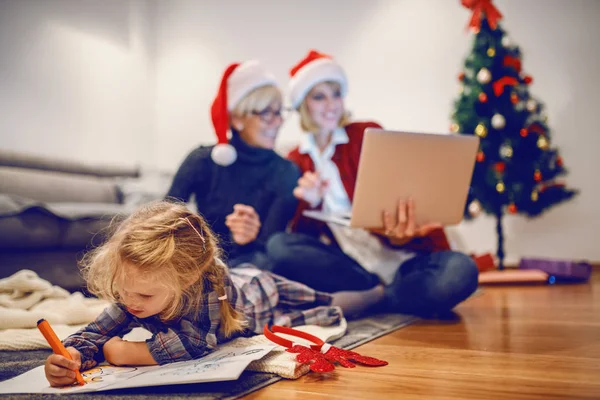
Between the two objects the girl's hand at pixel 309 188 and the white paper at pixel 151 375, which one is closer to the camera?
the white paper at pixel 151 375

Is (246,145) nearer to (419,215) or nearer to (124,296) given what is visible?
(419,215)

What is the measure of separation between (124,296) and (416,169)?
0.80 meters

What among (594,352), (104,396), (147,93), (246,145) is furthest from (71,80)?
(594,352)

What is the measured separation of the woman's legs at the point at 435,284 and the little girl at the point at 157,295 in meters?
0.61

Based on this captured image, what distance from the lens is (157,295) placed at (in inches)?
37.2

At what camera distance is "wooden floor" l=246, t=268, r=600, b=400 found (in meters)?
0.83

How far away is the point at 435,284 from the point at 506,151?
1702mm

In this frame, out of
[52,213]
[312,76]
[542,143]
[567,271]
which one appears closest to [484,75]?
[542,143]

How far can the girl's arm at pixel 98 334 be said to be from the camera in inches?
37.8

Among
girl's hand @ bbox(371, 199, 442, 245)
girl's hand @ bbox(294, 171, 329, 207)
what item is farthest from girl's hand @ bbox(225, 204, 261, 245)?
girl's hand @ bbox(371, 199, 442, 245)

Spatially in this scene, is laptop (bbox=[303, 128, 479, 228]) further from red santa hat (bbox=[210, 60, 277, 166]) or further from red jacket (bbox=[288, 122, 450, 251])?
red santa hat (bbox=[210, 60, 277, 166])

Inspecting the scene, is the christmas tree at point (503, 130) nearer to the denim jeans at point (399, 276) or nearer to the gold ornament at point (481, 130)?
the gold ornament at point (481, 130)

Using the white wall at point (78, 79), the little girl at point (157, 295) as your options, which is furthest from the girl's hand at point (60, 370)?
the white wall at point (78, 79)

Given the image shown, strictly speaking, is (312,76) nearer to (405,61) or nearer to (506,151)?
(506,151)
